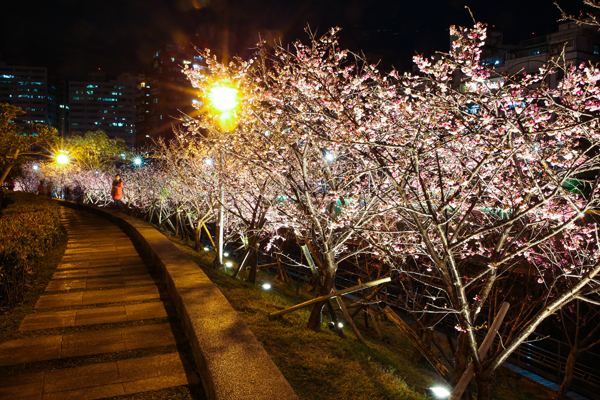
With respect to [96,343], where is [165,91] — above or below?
above

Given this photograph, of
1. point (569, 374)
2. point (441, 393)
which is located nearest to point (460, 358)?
point (441, 393)

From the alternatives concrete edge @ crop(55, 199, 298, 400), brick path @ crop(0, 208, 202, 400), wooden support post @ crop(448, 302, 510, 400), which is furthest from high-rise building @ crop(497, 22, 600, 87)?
brick path @ crop(0, 208, 202, 400)

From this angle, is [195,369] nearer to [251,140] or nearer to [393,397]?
[393,397]

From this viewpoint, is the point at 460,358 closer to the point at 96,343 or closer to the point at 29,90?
the point at 96,343

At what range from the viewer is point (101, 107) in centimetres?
13200

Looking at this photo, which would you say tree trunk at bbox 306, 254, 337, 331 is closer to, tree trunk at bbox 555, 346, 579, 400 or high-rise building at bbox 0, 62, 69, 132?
tree trunk at bbox 555, 346, 579, 400

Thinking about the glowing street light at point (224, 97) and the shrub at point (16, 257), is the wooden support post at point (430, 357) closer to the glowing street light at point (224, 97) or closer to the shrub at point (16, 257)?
the glowing street light at point (224, 97)

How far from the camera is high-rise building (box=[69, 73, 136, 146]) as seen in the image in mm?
131750

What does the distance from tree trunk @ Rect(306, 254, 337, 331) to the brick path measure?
270 centimetres

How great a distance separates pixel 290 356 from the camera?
15.9 feet

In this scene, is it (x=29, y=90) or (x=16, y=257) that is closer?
(x=16, y=257)

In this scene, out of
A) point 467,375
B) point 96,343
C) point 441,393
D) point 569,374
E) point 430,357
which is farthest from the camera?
point 569,374

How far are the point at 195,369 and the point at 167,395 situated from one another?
0.50m

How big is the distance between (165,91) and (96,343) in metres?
95.5
